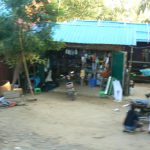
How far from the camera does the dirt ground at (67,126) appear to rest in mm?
10234

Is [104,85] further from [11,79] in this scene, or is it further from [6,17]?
[6,17]

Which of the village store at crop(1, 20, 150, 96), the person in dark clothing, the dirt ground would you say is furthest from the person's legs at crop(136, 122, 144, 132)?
the village store at crop(1, 20, 150, 96)

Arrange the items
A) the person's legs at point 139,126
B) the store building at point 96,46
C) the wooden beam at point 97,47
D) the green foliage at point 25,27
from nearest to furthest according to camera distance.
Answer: the person's legs at point 139,126, the green foliage at point 25,27, the store building at point 96,46, the wooden beam at point 97,47

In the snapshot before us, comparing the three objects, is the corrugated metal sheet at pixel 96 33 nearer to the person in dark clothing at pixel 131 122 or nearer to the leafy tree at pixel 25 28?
the leafy tree at pixel 25 28

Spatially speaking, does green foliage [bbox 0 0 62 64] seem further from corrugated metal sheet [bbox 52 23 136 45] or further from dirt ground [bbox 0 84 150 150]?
dirt ground [bbox 0 84 150 150]

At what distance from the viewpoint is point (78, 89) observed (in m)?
19.5

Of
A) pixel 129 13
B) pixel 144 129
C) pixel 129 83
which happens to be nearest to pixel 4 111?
pixel 144 129

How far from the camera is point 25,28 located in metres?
17.0

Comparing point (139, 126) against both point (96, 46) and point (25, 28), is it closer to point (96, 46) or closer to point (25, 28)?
point (25, 28)

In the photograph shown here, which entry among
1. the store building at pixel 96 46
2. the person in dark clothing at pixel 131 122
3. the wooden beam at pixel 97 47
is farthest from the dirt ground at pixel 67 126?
the wooden beam at pixel 97 47

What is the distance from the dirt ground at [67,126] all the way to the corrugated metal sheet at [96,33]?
3161 mm

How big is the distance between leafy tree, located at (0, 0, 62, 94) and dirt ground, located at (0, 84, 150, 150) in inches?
80.7

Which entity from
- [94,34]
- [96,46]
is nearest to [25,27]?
[96,46]

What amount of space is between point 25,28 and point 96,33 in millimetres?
4422
